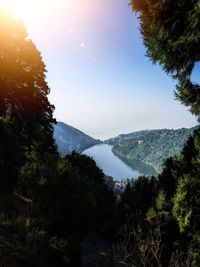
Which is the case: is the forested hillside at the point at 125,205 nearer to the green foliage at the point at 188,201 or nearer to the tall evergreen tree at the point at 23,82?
the green foliage at the point at 188,201

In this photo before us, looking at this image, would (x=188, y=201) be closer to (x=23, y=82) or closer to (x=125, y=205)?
(x=125, y=205)

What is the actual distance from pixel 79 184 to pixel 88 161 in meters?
17.7

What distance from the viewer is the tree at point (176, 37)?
9469 millimetres

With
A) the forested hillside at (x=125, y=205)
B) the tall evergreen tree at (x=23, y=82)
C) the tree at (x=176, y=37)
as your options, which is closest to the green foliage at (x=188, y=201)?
the forested hillside at (x=125, y=205)

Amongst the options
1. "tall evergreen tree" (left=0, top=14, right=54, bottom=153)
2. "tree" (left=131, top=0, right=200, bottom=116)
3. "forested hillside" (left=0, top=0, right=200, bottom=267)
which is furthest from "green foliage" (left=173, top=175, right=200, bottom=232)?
"tall evergreen tree" (left=0, top=14, right=54, bottom=153)

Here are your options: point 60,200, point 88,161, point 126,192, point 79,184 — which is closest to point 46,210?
point 60,200

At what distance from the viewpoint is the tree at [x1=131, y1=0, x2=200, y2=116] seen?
9.47 m

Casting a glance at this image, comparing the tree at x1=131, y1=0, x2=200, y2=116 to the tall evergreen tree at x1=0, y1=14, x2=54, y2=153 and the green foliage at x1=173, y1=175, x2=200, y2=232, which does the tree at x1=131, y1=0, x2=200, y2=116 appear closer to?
the green foliage at x1=173, y1=175, x2=200, y2=232

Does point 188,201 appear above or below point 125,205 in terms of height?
above

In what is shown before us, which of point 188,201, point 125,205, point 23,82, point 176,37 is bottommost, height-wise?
point 125,205

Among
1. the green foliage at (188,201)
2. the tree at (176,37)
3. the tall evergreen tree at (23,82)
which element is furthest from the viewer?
the tall evergreen tree at (23,82)

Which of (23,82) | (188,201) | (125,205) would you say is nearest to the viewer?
(188,201)

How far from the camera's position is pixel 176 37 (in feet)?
33.2

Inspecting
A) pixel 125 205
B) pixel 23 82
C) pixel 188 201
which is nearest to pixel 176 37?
pixel 188 201
